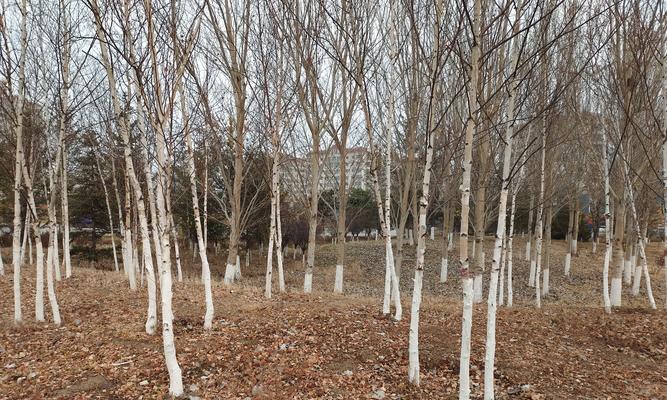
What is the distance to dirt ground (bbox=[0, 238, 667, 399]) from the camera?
13.1 feet

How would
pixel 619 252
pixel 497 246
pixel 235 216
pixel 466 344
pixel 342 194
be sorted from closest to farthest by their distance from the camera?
pixel 466 344
pixel 497 246
pixel 619 252
pixel 342 194
pixel 235 216

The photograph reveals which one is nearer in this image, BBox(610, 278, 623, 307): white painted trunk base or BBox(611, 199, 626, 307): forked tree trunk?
BBox(611, 199, 626, 307): forked tree trunk

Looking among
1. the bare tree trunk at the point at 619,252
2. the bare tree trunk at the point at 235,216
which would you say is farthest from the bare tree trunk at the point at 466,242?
the bare tree trunk at the point at 235,216

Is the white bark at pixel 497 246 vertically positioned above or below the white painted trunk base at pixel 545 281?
above

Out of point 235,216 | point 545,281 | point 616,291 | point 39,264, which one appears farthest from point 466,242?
point 545,281

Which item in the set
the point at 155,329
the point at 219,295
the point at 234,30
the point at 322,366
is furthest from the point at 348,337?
the point at 234,30

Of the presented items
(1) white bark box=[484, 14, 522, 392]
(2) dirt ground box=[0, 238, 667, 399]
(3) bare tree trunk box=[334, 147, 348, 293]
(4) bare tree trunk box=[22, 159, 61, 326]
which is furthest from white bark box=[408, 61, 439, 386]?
(3) bare tree trunk box=[334, 147, 348, 293]

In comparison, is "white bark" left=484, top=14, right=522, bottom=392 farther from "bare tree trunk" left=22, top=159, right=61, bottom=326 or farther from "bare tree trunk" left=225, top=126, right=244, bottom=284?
"bare tree trunk" left=225, top=126, right=244, bottom=284

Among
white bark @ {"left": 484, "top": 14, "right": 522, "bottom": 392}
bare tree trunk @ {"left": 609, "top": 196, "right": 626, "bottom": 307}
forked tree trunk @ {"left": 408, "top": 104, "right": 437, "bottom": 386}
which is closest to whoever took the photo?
white bark @ {"left": 484, "top": 14, "right": 522, "bottom": 392}

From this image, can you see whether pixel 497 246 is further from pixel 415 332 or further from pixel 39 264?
pixel 39 264

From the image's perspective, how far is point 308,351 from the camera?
4867mm

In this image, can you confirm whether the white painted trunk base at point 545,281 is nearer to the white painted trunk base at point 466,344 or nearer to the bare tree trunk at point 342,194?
the bare tree trunk at point 342,194

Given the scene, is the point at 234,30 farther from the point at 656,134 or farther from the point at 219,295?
the point at 656,134

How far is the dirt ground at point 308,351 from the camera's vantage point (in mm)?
4004
